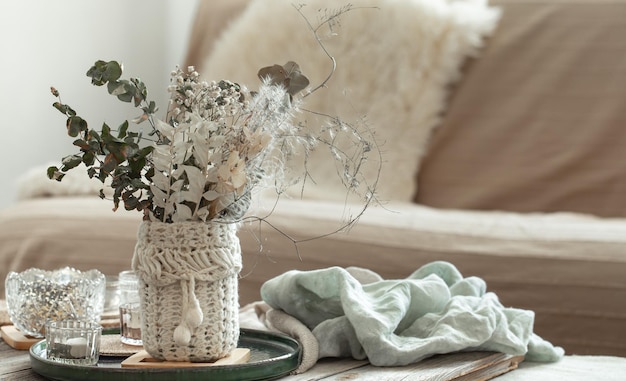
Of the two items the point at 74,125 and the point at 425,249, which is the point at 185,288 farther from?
→ the point at 425,249

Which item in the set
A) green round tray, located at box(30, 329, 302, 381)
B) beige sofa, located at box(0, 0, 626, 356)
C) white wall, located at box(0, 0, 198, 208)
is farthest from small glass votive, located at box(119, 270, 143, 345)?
white wall, located at box(0, 0, 198, 208)

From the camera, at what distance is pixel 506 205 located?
89.3 inches

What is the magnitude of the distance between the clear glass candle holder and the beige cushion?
52.6 inches

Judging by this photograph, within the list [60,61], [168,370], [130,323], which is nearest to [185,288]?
[168,370]

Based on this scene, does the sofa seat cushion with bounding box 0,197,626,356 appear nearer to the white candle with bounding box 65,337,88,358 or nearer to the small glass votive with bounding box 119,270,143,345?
the small glass votive with bounding box 119,270,143,345

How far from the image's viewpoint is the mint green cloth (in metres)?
1.04

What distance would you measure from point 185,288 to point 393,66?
1544 millimetres

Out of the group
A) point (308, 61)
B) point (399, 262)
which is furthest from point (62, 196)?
point (399, 262)

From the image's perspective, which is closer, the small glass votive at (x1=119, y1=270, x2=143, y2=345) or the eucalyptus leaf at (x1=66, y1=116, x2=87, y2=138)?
the eucalyptus leaf at (x1=66, y1=116, x2=87, y2=138)

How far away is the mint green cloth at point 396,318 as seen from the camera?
104cm

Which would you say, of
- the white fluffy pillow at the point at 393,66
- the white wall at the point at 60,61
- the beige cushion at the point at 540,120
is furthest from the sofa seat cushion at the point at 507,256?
the white wall at the point at 60,61

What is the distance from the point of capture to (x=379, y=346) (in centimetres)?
102

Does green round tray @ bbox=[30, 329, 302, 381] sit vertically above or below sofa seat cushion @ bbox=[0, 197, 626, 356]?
below

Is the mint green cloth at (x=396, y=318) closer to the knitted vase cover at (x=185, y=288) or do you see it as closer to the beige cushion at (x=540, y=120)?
the knitted vase cover at (x=185, y=288)
